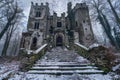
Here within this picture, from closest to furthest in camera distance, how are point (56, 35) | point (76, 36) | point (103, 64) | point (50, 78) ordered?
point (50, 78)
point (103, 64)
point (56, 35)
point (76, 36)

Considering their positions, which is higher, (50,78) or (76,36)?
(50,78)

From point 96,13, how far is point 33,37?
48.1 feet

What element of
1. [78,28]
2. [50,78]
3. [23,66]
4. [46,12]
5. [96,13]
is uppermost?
[50,78]

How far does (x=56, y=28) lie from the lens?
80.9 feet

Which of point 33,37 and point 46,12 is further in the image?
point 46,12

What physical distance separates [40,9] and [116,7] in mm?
20226

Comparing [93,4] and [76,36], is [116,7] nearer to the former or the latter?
[93,4]

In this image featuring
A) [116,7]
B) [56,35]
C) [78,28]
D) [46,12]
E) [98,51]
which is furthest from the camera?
[46,12]

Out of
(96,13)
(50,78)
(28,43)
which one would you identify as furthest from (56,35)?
(50,78)

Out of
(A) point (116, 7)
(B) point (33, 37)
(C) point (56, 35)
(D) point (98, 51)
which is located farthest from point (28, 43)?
(D) point (98, 51)

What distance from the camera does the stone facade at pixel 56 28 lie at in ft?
76.5

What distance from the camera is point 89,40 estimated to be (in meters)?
24.8

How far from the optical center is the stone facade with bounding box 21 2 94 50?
23309mm

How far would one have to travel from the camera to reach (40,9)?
30.5 m
